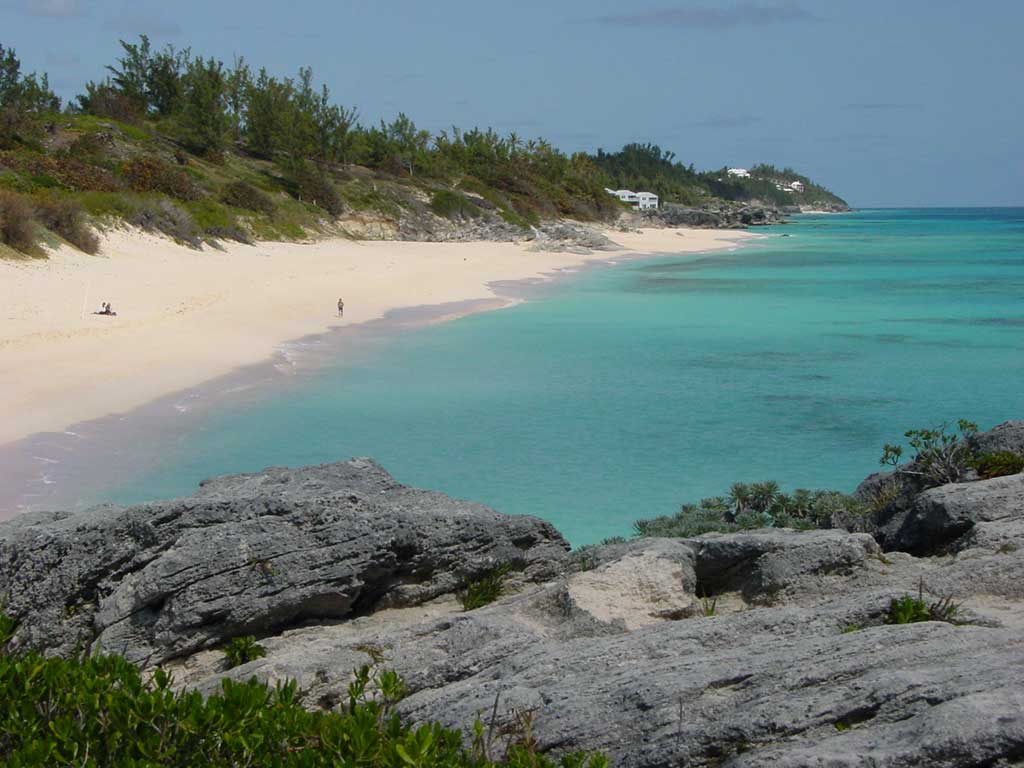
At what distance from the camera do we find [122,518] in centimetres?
637

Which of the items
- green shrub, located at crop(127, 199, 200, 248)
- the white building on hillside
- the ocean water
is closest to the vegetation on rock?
green shrub, located at crop(127, 199, 200, 248)

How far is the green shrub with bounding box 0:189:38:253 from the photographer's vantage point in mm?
25406

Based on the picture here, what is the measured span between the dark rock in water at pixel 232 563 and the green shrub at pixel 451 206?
6194 centimetres

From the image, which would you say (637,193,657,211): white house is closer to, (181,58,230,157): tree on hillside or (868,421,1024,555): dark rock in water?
(181,58,230,157): tree on hillside

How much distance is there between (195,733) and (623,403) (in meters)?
15.4

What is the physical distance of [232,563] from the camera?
5949 mm

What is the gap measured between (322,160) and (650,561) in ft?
229

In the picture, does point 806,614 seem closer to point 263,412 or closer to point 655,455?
point 655,455

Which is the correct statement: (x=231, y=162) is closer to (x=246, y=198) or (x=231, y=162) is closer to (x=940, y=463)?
(x=246, y=198)

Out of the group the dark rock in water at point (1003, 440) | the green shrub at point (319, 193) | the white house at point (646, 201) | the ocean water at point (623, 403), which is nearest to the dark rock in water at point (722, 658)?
the dark rock in water at point (1003, 440)

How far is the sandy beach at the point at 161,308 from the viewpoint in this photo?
1655 centimetres

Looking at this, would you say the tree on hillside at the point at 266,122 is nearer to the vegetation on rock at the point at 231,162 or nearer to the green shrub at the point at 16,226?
the vegetation on rock at the point at 231,162

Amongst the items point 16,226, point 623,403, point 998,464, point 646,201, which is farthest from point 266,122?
point 646,201

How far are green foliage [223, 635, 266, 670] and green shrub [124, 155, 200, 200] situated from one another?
138 ft
